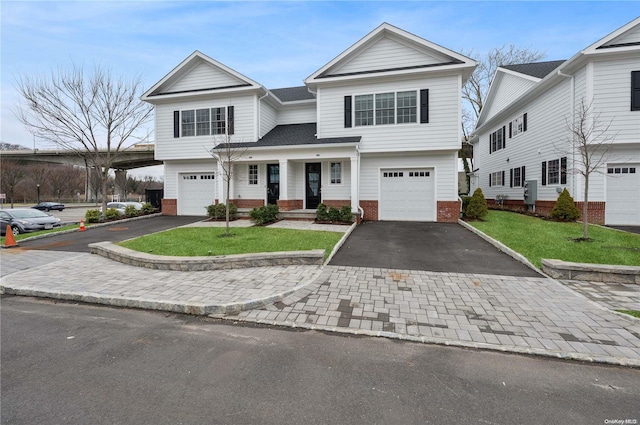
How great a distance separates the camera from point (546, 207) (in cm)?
1466

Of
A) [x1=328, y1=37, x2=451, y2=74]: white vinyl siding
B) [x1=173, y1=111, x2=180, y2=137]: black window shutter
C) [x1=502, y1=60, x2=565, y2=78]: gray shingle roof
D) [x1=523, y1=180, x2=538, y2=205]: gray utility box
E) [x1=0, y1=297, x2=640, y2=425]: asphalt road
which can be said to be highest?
[x1=502, y1=60, x2=565, y2=78]: gray shingle roof

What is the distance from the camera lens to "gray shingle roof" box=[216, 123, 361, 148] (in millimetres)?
13859

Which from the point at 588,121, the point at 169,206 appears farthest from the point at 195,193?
the point at 588,121

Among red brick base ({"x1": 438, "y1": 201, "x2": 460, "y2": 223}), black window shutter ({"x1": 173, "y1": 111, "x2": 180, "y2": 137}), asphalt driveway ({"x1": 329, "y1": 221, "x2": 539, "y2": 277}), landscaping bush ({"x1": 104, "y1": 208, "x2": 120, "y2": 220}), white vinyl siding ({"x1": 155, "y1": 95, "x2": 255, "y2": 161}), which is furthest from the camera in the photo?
black window shutter ({"x1": 173, "y1": 111, "x2": 180, "y2": 137})

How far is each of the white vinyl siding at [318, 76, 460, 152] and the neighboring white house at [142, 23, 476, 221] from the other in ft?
0.15

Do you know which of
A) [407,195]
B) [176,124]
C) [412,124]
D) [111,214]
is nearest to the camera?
[412,124]

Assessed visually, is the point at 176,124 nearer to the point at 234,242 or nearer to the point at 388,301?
the point at 234,242

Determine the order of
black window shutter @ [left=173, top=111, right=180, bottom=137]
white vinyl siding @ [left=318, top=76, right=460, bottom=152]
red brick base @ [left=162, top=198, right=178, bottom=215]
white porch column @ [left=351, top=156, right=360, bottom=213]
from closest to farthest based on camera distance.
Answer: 1. white vinyl siding @ [left=318, top=76, right=460, bottom=152]
2. white porch column @ [left=351, top=156, right=360, bottom=213]
3. black window shutter @ [left=173, top=111, right=180, bottom=137]
4. red brick base @ [left=162, top=198, right=178, bottom=215]

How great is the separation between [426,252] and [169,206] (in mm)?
15319

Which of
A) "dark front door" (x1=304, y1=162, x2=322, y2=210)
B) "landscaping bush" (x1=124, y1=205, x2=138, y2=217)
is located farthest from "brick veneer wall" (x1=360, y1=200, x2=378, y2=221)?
"landscaping bush" (x1=124, y1=205, x2=138, y2=217)

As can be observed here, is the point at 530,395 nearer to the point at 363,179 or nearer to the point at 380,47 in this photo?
the point at 363,179

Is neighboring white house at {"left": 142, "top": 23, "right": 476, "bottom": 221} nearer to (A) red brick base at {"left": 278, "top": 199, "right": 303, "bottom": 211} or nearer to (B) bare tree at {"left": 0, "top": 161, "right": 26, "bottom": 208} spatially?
(A) red brick base at {"left": 278, "top": 199, "right": 303, "bottom": 211}

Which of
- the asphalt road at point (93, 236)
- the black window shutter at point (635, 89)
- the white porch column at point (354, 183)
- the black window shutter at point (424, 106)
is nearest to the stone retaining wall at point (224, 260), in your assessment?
the asphalt road at point (93, 236)

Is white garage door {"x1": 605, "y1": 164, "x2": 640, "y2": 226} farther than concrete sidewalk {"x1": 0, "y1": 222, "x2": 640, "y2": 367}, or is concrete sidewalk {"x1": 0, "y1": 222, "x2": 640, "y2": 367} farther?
white garage door {"x1": 605, "y1": 164, "x2": 640, "y2": 226}
